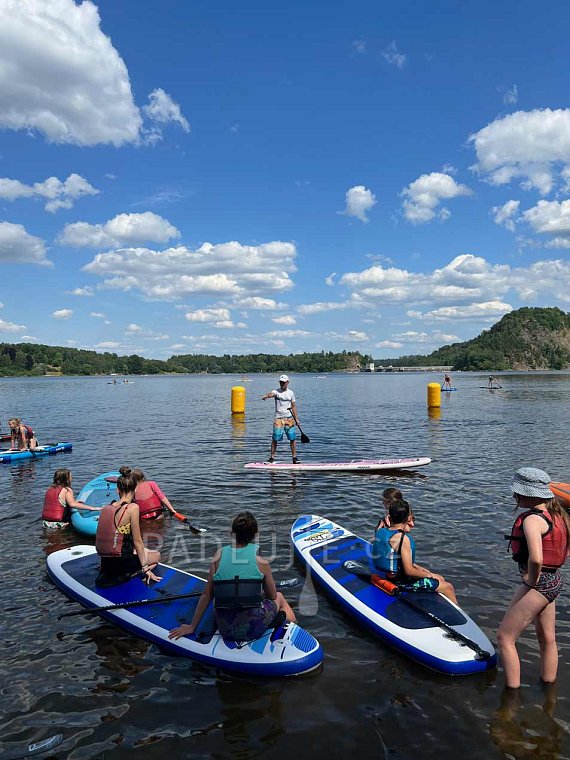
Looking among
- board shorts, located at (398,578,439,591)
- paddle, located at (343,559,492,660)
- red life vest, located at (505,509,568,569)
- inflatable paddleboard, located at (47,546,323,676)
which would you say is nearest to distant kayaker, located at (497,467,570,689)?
red life vest, located at (505,509,568,569)

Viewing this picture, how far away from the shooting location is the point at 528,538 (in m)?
4.51

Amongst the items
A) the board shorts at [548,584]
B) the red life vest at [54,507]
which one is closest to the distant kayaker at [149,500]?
the red life vest at [54,507]

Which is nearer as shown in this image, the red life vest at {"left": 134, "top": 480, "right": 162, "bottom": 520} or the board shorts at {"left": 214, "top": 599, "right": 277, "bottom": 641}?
the board shorts at {"left": 214, "top": 599, "right": 277, "bottom": 641}

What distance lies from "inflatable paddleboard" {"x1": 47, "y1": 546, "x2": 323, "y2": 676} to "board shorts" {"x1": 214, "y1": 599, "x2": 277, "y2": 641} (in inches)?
3.1

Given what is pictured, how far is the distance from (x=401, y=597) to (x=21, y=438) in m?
18.2

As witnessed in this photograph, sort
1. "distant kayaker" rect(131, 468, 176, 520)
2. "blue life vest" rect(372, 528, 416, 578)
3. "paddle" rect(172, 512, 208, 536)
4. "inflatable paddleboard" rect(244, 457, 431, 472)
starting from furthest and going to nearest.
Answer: "inflatable paddleboard" rect(244, 457, 431, 472) → "distant kayaker" rect(131, 468, 176, 520) → "paddle" rect(172, 512, 208, 536) → "blue life vest" rect(372, 528, 416, 578)

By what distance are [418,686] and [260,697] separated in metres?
1.75

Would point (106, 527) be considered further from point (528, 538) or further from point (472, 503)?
point (472, 503)

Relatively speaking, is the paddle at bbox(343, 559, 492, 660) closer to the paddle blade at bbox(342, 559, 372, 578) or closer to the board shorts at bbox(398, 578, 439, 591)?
the paddle blade at bbox(342, 559, 372, 578)

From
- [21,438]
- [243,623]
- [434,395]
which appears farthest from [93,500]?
[434,395]

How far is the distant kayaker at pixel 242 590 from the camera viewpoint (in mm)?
5562

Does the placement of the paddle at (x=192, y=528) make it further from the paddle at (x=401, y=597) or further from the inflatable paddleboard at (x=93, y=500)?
the paddle at (x=401, y=597)

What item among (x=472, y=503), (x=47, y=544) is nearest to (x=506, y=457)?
(x=472, y=503)

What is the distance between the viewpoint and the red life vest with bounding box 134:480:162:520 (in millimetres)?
10828
